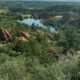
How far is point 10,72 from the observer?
43969mm

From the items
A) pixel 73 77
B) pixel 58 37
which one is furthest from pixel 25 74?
pixel 58 37

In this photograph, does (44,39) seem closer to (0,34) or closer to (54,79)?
(0,34)

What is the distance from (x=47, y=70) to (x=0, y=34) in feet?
170

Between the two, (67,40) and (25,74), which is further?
(67,40)

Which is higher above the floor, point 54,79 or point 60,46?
point 54,79

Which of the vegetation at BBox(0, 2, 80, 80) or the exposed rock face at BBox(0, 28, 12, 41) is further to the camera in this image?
the exposed rock face at BBox(0, 28, 12, 41)

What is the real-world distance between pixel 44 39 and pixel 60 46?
23.3 feet

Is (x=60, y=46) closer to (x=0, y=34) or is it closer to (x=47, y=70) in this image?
(x=0, y=34)

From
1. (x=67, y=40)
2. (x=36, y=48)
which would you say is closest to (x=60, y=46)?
(x=67, y=40)

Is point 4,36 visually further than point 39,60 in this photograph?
Yes

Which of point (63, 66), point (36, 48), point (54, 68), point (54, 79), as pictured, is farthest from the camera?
point (36, 48)

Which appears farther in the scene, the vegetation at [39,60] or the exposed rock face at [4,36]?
the exposed rock face at [4,36]

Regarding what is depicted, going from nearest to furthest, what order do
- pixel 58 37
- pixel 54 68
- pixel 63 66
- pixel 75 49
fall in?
pixel 54 68, pixel 63 66, pixel 75 49, pixel 58 37

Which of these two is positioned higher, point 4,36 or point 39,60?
point 39,60
